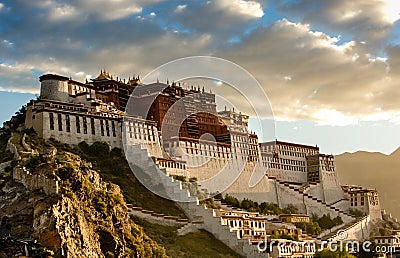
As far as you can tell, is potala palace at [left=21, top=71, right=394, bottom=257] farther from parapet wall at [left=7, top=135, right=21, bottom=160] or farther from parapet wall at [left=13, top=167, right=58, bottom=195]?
parapet wall at [left=13, top=167, right=58, bottom=195]

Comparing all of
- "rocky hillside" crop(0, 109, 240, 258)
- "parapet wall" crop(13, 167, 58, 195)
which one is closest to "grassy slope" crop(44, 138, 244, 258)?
"rocky hillside" crop(0, 109, 240, 258)

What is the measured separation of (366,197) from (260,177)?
18.2 meters

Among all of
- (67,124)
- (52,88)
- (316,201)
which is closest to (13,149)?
(67,124)

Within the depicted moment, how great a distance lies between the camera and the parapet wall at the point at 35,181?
46531mm

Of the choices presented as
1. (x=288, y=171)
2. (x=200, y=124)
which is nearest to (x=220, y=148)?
(x=200, y=124)

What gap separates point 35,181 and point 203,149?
37.2 metres

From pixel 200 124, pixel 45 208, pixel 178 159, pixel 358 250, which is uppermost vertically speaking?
pixel 200 124

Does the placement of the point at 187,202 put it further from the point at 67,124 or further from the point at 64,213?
the point at 64,213

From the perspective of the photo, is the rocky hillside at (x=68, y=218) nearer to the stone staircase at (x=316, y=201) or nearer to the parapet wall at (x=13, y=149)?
the parapet wall at (x=13, y=149)

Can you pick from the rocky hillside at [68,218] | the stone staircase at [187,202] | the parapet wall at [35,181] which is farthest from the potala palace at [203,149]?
the parapet wall at [35,181]

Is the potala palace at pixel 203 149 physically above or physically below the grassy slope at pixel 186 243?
above

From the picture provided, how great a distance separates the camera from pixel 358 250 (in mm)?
73062

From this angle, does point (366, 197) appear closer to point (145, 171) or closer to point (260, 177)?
point (260, 177)

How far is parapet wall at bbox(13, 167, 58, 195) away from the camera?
46531 mm
